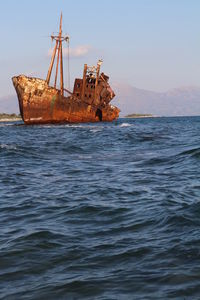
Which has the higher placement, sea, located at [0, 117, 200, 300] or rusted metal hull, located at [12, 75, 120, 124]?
rusted metal hull, located at [12, 75, 120, 124]

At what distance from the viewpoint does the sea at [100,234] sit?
455 cm

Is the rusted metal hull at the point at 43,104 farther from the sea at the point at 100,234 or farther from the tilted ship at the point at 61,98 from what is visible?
the sea at the point at 100,234

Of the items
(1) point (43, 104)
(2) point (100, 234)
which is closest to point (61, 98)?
(1) point (43, 104)

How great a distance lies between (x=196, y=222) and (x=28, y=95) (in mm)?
37219

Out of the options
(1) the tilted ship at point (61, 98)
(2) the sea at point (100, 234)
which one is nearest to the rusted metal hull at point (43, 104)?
(1) the tilted ship at point (61, 98)

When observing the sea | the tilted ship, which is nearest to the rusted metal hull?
the tilted ship

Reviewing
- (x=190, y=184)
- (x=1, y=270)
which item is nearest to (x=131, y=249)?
(x=1, y=270)

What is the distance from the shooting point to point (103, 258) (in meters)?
5.34

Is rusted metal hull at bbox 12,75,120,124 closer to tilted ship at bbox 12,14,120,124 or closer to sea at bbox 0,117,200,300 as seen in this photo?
tilted ship at bbox 12,14,120,124

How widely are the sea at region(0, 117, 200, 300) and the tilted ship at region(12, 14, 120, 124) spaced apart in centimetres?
3048

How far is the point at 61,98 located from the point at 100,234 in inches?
1519

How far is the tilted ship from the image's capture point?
42.6 m

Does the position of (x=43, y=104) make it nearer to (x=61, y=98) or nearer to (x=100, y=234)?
(x=61, y=98)

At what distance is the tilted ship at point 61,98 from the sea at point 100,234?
3048cm
